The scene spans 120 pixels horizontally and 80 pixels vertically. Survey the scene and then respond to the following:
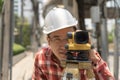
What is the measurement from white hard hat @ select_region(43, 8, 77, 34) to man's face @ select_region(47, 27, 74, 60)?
26mm

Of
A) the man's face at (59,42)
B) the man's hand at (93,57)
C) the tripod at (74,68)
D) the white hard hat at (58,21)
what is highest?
the white hard hat at (58,21)

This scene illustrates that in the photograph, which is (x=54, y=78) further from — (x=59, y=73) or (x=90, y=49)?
(x=90, y=49)

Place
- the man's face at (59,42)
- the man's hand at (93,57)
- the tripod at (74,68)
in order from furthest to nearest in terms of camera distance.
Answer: the man's face at (59,42)
the man's hand at (93,57)
the tripod at (74,68)

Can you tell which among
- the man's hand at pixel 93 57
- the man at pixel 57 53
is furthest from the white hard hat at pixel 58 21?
the man's hand at pixel 93 57

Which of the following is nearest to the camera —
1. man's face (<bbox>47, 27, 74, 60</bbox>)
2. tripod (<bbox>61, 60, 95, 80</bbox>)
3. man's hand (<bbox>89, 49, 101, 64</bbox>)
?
tripod (<bbox>61, 60, 95, 80</bbox>)

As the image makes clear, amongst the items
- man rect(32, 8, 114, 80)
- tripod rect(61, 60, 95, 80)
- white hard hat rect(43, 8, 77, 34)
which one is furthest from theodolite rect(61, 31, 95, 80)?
white hard hat rect(43, 8, 77, 34)

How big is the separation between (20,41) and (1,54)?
3233 centimetres

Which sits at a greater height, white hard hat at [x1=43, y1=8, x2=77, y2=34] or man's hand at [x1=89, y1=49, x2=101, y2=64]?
white hard hat at [x1=43, y1=8, x2=77, y2=34]

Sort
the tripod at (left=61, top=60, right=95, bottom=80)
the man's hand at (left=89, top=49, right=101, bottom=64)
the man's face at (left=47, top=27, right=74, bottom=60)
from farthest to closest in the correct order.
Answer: the man's face at (left=47, top=27, right=74, bottom=60), the man's hand at (left=89, top=49, right=101, bottom=64), the tripod at (left=61, top=60, right=95, bottom=80)

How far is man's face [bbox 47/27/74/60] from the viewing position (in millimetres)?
2328

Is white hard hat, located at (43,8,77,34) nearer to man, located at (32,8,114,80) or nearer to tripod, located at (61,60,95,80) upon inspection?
man, located at (32,8,114,80)

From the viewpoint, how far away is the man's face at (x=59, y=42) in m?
2.33

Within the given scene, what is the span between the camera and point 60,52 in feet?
7.69

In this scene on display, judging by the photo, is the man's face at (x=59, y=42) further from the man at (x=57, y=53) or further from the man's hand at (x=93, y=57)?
the man's hand at (x=93, y=57)
